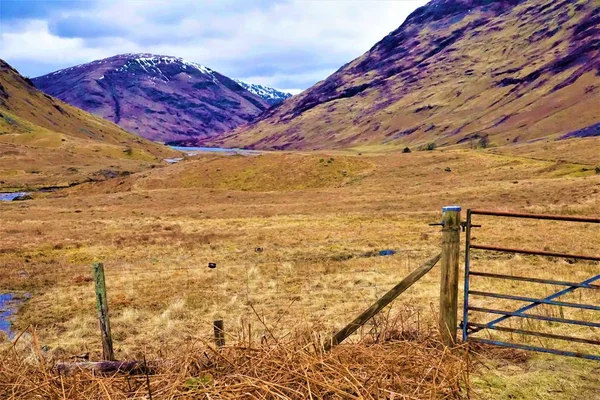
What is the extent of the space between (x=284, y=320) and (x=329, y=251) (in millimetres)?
10440

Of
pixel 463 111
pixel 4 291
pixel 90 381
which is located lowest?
pixel 4 291

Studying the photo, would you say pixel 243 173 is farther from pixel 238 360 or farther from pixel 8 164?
pixel 8 164

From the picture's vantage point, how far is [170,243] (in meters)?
26.4

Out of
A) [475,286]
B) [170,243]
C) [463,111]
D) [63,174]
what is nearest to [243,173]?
[170,243]

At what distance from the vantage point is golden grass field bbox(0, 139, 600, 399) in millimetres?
8680

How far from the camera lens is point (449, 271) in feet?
19.6

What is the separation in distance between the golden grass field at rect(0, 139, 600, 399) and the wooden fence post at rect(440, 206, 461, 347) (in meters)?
0.60

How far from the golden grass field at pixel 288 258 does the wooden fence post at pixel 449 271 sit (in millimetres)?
604

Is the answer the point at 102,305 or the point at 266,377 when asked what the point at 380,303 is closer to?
the point at 266,377

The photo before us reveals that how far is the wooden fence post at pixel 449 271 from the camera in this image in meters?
5.82

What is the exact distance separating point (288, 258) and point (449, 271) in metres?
15.3

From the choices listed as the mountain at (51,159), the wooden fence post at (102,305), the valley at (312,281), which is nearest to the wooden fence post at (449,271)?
the valley at (312,281)

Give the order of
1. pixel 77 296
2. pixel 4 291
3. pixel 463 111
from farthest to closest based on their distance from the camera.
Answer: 1. pixel 463 111
2. pixel 4 291
3. pixel 77 296

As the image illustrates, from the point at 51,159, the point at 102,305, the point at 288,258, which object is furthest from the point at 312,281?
the point at 51,159
